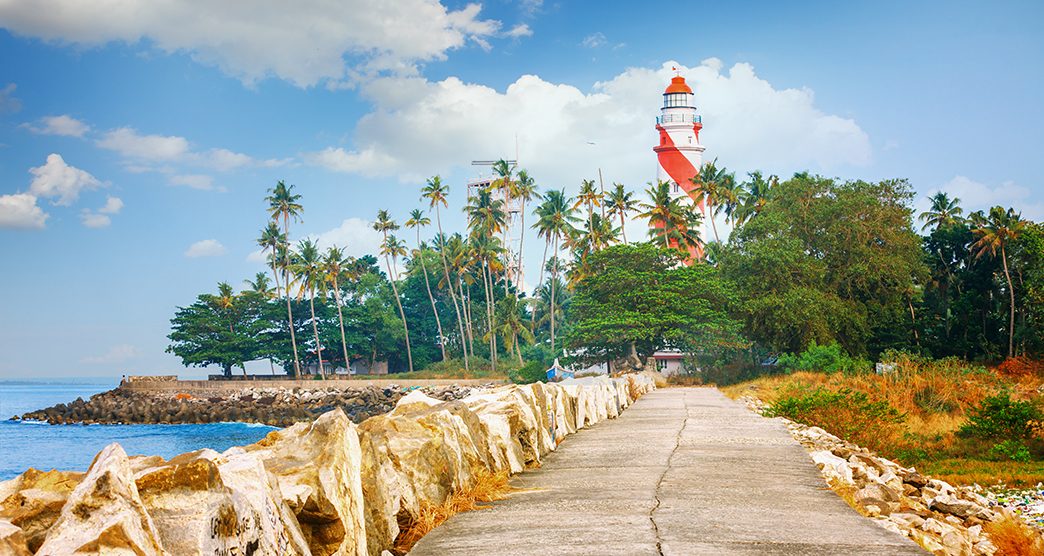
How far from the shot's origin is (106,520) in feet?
10.6

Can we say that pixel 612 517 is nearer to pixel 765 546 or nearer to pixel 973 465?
pixel 765 546

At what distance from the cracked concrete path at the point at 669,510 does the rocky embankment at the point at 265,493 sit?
0.44 metres

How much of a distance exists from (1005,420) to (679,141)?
5368 centimetres

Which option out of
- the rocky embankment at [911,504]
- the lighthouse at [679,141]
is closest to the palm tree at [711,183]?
the lighthouse at [679,141]

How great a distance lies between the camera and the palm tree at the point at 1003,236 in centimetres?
4693

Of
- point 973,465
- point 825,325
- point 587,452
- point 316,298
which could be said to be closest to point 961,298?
point 825,325

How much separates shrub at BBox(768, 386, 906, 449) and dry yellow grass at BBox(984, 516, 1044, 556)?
10187 millimetres

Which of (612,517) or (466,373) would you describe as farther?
(466,373)

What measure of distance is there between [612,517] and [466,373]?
243 ft

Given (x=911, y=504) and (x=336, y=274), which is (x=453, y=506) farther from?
(x=336, y=274)

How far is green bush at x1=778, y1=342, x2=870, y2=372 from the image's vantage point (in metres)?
43.5

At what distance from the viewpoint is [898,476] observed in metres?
13.6

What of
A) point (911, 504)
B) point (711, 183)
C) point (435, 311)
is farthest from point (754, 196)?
point (911, 504)

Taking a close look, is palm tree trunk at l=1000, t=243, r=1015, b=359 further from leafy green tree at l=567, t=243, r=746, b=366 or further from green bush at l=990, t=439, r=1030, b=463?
green bush at l=990, t=439, r=1030, b=463
